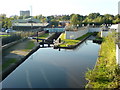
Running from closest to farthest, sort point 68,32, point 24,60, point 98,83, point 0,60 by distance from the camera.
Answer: point 98,83 → point 0,60 → point 24,60 → point 68,32

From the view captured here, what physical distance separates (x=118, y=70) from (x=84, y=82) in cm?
197

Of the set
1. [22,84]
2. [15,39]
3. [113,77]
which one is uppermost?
[15,39]

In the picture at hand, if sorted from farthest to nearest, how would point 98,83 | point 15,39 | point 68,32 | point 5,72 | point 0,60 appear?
point 68,32 < point 15,39 < point 0,60 < point 5,72 < point 98,83

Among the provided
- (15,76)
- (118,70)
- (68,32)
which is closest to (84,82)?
(118,70)

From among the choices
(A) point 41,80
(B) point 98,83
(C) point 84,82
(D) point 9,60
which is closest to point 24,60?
(D) point 9,60

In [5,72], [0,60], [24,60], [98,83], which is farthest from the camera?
[24,60]

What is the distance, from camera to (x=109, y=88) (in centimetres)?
724

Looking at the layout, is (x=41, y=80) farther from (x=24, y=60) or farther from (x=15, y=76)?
(x=24, y=60)

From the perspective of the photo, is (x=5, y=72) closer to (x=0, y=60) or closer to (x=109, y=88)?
(x=0, y=60)

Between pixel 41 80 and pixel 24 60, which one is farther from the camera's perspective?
pixel 24 60

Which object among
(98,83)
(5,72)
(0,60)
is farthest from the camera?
(0,60)

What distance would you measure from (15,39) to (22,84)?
12.7 m

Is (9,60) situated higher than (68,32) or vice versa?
(68,32)

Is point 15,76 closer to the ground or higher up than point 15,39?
closer to the ground
